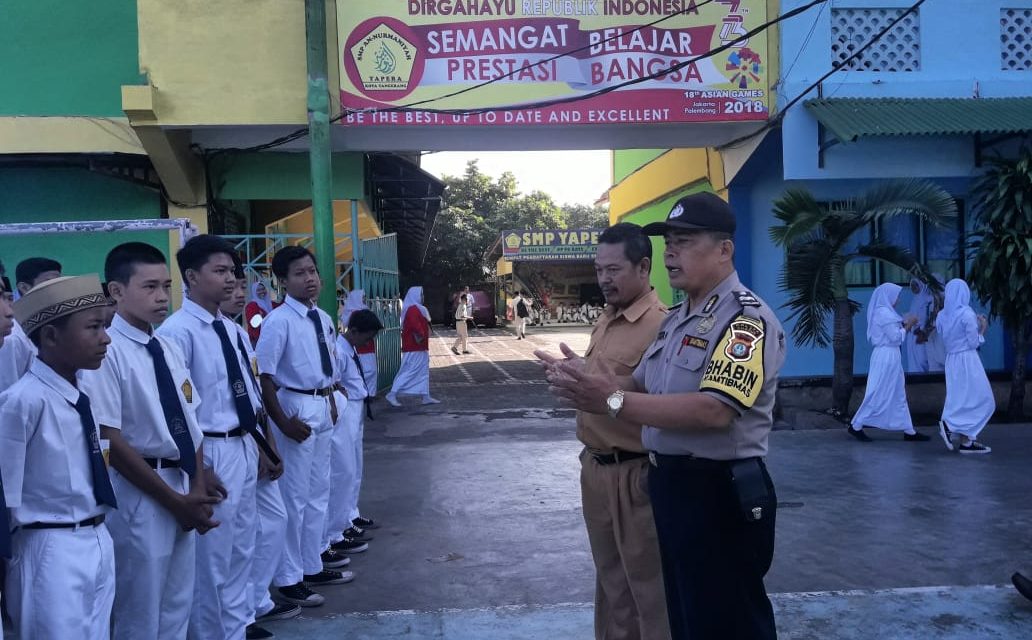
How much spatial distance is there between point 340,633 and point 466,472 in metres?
3.80

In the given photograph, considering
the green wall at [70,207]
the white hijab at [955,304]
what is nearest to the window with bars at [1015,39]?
the white hijab at [955,304]

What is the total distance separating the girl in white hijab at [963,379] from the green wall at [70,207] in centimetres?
982

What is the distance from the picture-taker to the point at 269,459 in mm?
4301

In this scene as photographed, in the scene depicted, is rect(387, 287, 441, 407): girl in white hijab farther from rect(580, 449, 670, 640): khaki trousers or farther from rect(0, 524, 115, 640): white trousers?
rect(0, 524, 115, 640): white trousers

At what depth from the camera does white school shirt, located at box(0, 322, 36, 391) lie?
3.71m

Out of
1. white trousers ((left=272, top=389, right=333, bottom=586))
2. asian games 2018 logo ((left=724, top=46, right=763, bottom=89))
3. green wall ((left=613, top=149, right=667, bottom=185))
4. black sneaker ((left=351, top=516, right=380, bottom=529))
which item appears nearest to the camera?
white trousers ((left=272, top=389, right=333, bottom=586))

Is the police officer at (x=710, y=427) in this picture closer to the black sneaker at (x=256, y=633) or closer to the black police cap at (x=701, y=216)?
the black police cap at (x=701, y=216)

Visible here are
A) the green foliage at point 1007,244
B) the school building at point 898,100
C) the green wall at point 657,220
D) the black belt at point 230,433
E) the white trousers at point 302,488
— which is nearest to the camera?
the black belt at point 230,433

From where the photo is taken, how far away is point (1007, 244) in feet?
32.9

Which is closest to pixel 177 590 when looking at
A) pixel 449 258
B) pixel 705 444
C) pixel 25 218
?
pixel 705 444

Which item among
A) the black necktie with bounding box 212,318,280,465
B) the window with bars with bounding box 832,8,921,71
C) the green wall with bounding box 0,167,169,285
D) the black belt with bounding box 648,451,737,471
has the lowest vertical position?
the black belt with bounding box 648,451,737,471

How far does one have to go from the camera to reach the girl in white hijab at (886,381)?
9336mm

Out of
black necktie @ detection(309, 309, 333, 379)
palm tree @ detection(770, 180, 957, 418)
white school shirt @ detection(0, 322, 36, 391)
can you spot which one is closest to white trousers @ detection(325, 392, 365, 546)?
black necktie @ detection(309, 309, 333, 379)

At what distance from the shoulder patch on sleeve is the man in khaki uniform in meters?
0.66
